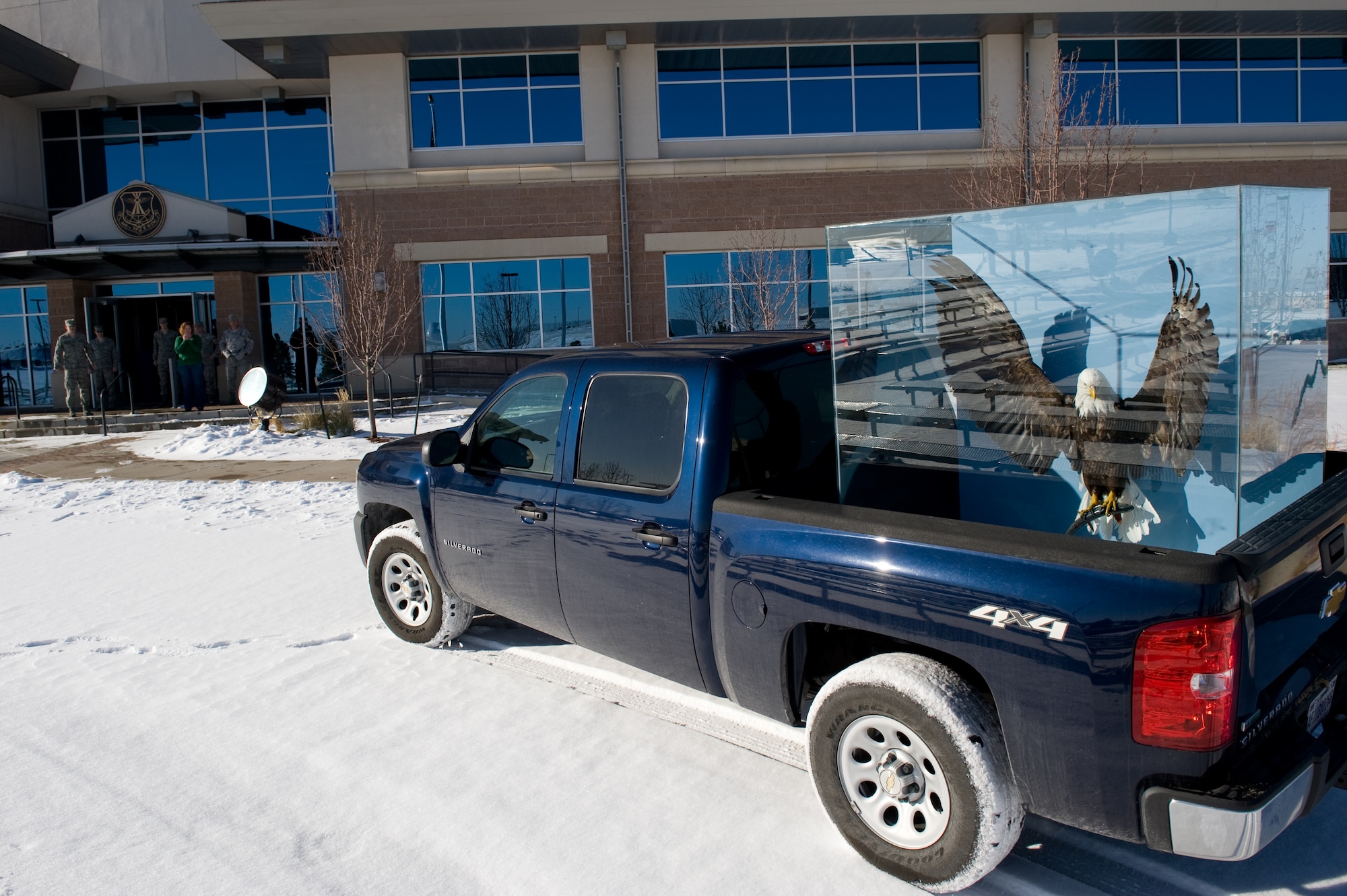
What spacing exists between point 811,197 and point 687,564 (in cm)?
1900

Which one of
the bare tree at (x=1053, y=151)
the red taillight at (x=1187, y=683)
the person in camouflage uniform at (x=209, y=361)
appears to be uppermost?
the bare tree at (x=1053, y=151)

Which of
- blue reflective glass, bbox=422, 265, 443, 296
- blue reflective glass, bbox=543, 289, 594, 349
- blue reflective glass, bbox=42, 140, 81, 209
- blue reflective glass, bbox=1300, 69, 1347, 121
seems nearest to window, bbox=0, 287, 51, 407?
blue reflective glass, bbox=42, 140, 81, 209

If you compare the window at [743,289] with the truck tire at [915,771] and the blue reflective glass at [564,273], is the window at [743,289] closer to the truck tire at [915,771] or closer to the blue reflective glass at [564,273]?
the blue reflective glass at [564,273]

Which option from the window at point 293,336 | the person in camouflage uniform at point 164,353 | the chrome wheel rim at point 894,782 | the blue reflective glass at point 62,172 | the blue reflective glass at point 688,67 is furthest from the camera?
the blue reflective glass at point 62,172

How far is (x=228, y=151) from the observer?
24.9 metres

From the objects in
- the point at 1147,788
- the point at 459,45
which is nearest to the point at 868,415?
the point at 1147,788

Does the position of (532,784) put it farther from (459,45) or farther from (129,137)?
(129,137)

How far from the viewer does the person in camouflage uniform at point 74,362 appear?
18562 millimetres

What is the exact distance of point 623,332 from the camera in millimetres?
22016

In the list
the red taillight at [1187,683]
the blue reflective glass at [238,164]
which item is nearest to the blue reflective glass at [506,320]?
the blue reflective glass at [238,164]

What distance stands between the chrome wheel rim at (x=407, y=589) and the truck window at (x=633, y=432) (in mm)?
1645

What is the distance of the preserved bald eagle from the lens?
3.44 m

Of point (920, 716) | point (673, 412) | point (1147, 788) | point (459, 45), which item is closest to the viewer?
point (1147, 788)

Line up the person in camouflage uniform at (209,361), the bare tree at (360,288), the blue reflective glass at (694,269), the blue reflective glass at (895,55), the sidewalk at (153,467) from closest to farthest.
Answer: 1. the sidewalk at (153,467)
2. the bare tree at (360,288)
3. the person in camouflage uniform at (209,361)
4. the blue reflective glass at (895,55)
5. the blue reflective glass at (694,269)
